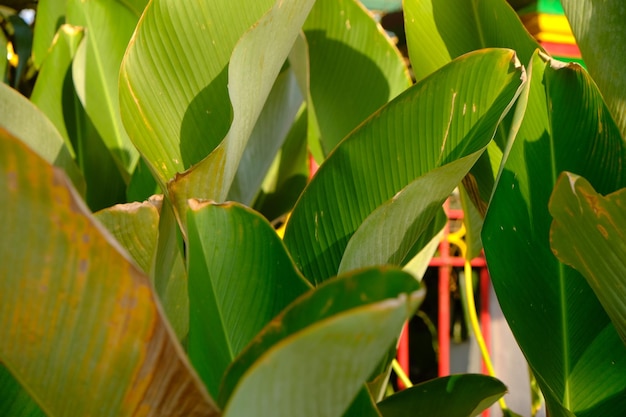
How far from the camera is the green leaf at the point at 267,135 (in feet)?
2.74

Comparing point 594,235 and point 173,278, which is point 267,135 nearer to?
point 173,278

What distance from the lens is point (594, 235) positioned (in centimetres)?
43

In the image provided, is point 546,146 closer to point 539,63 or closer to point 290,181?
point 539,63

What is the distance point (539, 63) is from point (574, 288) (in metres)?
0.19

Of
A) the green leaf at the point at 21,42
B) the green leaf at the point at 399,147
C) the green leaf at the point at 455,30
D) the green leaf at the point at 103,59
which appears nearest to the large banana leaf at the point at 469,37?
the green leaf at the point at 455,30

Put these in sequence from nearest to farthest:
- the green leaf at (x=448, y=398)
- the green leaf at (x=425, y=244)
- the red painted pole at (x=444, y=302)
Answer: the green leaf at (x=448, y=398) < the green leaf at (x=425, y=244) < the red painted pole at (x=444, y=302)

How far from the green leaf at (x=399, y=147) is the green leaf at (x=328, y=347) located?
184 mm

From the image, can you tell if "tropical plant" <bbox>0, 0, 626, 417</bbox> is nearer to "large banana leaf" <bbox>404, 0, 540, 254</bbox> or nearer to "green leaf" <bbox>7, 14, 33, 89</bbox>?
"large banana leaf" <bbox>404, 0, 540, 254</bbox>

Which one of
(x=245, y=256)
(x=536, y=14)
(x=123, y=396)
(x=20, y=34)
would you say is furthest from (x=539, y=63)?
(x=536, y=14)

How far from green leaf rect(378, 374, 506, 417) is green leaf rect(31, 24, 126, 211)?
450mm

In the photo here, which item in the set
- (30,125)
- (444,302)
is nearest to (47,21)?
(30,125)

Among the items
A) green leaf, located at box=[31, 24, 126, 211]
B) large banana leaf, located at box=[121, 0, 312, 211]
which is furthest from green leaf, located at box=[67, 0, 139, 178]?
large banana leaf, located at box=[121, 0, 312, 211]

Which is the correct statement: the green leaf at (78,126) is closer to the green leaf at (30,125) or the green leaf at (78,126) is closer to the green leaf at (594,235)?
the green leaf at (30,125)

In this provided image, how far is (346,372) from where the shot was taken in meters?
Answer: 0.30
